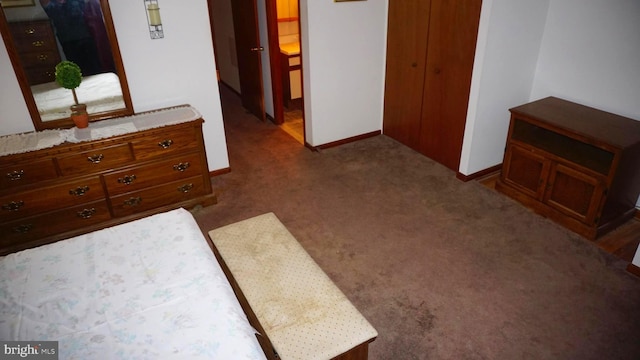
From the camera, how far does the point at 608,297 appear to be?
8.21ft

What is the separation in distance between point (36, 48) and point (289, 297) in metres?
2.48

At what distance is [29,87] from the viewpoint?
2885 millimetres

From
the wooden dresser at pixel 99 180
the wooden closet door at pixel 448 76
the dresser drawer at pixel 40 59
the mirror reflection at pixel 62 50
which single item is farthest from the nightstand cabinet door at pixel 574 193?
the dresser drawer at pixel 40 59

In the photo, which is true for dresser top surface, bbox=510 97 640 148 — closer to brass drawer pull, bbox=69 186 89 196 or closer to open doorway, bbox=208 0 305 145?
open doorway, bbox=208 0 305 145

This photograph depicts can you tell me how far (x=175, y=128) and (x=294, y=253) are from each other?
4.91ft

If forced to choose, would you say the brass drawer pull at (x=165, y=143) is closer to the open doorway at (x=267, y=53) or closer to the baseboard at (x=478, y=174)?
the open doorway at (x=267, y=53)

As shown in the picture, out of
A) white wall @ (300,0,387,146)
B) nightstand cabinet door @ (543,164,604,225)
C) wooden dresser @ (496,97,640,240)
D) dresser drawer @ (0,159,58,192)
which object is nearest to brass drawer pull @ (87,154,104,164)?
dresser drawer @ (0,159,58,192)

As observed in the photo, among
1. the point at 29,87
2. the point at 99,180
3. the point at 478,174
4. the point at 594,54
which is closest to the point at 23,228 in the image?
the point at 99,180

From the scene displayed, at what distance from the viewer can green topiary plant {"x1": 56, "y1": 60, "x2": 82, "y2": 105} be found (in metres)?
2.85

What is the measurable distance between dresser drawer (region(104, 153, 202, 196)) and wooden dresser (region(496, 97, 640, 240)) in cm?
260

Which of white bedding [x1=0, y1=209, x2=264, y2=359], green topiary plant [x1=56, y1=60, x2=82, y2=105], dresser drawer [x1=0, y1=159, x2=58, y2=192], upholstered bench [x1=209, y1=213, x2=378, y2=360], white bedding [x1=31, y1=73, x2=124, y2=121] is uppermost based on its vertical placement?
green topiary plant [x1=56, y1=60, x2=82, y2=105]

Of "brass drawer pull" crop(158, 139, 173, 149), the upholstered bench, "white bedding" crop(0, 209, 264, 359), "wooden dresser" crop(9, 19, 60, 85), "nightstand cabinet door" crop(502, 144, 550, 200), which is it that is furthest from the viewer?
"nightstand cabinet door" crop(502, 144, 550, 200)

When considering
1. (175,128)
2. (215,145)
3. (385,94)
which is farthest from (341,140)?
(175,128)

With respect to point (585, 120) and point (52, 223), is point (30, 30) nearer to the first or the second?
point (52, 223)
